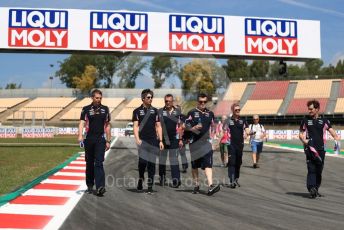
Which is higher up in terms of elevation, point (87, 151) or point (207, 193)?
point (87, 151)

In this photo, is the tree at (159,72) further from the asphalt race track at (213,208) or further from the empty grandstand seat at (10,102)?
the empty grandstand seat at (10,102)

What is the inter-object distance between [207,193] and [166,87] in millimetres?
8536

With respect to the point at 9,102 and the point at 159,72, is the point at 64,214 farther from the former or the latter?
the point at 9,102

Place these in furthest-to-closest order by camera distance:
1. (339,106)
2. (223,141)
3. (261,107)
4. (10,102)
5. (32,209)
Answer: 1. (10,102)
2. (261,107)
3. (339,106)
4. (223,141)
5. (32,209)

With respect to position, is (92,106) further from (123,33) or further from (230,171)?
(123,33)

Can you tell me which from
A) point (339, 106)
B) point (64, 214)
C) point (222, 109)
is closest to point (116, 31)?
point (222, 109)

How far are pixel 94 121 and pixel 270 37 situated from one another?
52.7 ft

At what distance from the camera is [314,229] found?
17.7ft

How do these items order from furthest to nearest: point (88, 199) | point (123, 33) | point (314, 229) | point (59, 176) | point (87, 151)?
point (123, 33) < point (59, 176) < point (87, 151) < point (88, 199) < point (314, 229)

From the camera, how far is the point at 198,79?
15.8 meters

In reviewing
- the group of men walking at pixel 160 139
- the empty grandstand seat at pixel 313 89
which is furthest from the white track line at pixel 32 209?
the empty grandstand seat at pixel 313 89

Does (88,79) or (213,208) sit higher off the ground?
(88,79)

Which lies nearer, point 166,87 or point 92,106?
point 92,106

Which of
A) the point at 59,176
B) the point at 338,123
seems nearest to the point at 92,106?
the point at 59,176
